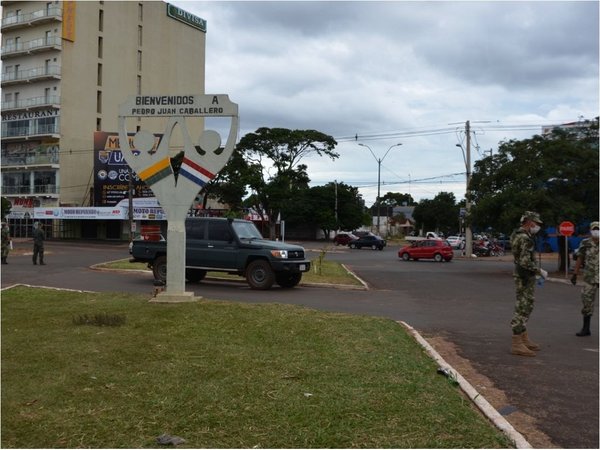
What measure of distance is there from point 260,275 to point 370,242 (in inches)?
1747

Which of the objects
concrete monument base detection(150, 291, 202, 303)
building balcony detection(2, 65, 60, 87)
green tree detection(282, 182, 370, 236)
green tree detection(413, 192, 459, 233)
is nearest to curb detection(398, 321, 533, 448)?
concrete monument base detection(150, 291, 202, 303)

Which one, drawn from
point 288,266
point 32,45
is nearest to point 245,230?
point 288,266

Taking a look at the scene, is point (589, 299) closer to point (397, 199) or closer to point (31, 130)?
point (31, 130)

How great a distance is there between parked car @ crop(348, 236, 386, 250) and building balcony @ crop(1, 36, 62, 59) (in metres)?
37.6

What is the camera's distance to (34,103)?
63.8 meters

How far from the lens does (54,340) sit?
7141 millimetres

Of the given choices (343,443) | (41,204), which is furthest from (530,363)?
(41,204)

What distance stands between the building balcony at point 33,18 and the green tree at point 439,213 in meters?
64.0

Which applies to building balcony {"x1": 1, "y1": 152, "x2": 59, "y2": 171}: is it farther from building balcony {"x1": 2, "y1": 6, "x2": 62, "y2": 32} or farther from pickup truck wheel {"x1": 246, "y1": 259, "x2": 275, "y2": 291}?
pickup truck wheel {"x1": 246, "y1": 259, "x2": 275, "y2": 291}

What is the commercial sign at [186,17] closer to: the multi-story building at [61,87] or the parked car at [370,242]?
the multi-story building at [61,87]

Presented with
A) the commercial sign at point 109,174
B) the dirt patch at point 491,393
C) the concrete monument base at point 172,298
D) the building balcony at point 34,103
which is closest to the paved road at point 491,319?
the dirt patch at point 491,393

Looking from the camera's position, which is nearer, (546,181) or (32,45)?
(546,181)

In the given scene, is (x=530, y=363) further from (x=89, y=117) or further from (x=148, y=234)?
(x=89, y=117)

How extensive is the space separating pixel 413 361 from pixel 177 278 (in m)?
5.60
